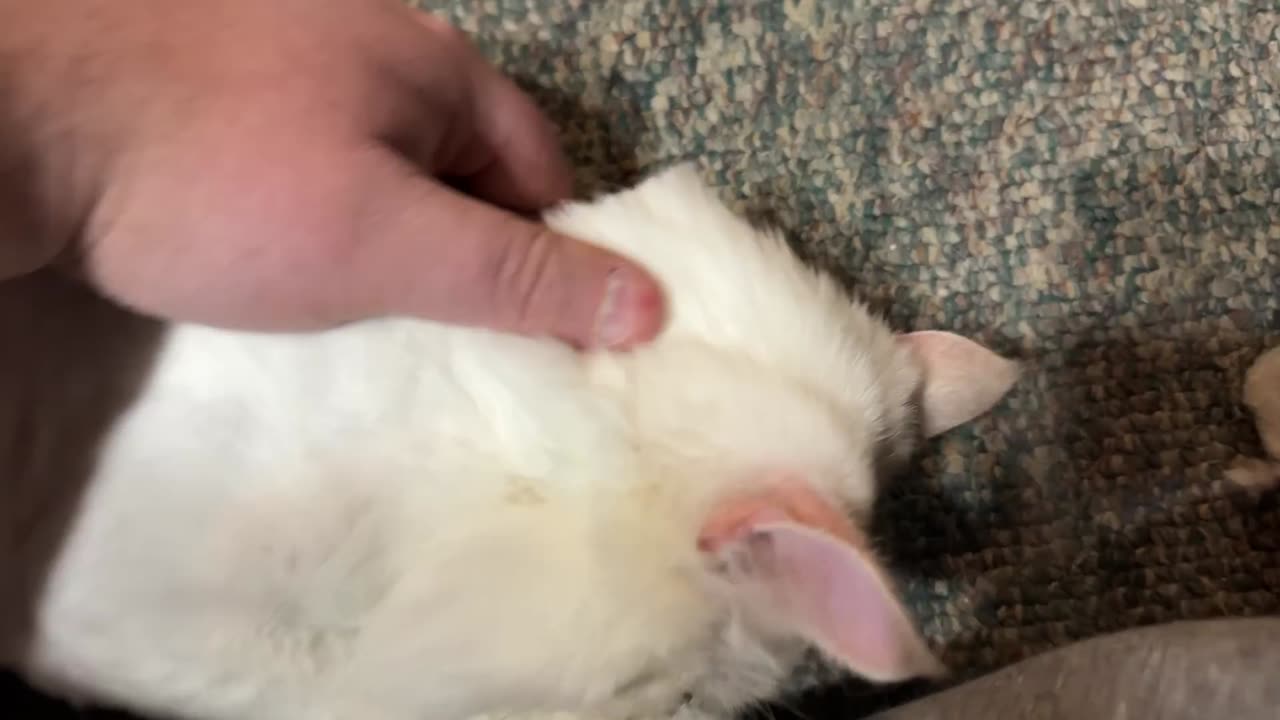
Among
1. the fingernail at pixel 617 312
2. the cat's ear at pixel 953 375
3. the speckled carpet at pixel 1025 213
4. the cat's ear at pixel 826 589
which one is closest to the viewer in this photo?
the cat's ear at pixel 826 589

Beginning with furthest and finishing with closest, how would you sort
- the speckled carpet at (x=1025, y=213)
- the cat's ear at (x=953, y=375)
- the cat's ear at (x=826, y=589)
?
the speckled carpet at (x=1025, y=213) → the cat's ear at (x=953, y=375) → the cat's ear at (x=826, y=589)

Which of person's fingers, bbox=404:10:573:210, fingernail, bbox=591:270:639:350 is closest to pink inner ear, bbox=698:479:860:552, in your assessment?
fingernail, bbox=591:270:639:350

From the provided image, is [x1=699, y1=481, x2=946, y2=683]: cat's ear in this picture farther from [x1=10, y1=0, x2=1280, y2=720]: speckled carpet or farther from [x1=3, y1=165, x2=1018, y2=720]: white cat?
[x1=10, y1=0, x2=1280, y2=720]: speckled carpet

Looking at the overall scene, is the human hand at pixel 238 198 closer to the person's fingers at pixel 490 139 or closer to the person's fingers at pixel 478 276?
the person's fingers at pixel 478 276

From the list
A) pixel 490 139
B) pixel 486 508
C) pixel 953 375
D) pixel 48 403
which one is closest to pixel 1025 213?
pixel 953 375

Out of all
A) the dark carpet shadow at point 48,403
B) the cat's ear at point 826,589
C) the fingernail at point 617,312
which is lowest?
the dark carpet shadow at point 48,403

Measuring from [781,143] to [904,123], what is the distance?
101 mm

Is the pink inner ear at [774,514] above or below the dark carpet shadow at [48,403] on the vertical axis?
above

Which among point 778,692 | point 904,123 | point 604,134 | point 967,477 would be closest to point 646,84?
point 604,134

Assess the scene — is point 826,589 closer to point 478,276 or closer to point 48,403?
point 478,276

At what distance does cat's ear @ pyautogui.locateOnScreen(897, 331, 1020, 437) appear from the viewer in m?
0.78

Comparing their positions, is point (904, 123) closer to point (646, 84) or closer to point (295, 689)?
point (646, 84)

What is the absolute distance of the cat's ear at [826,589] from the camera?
Answer: 56cm

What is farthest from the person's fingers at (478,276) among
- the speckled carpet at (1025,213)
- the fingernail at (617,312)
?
the speckled carpet at (1025,213)
